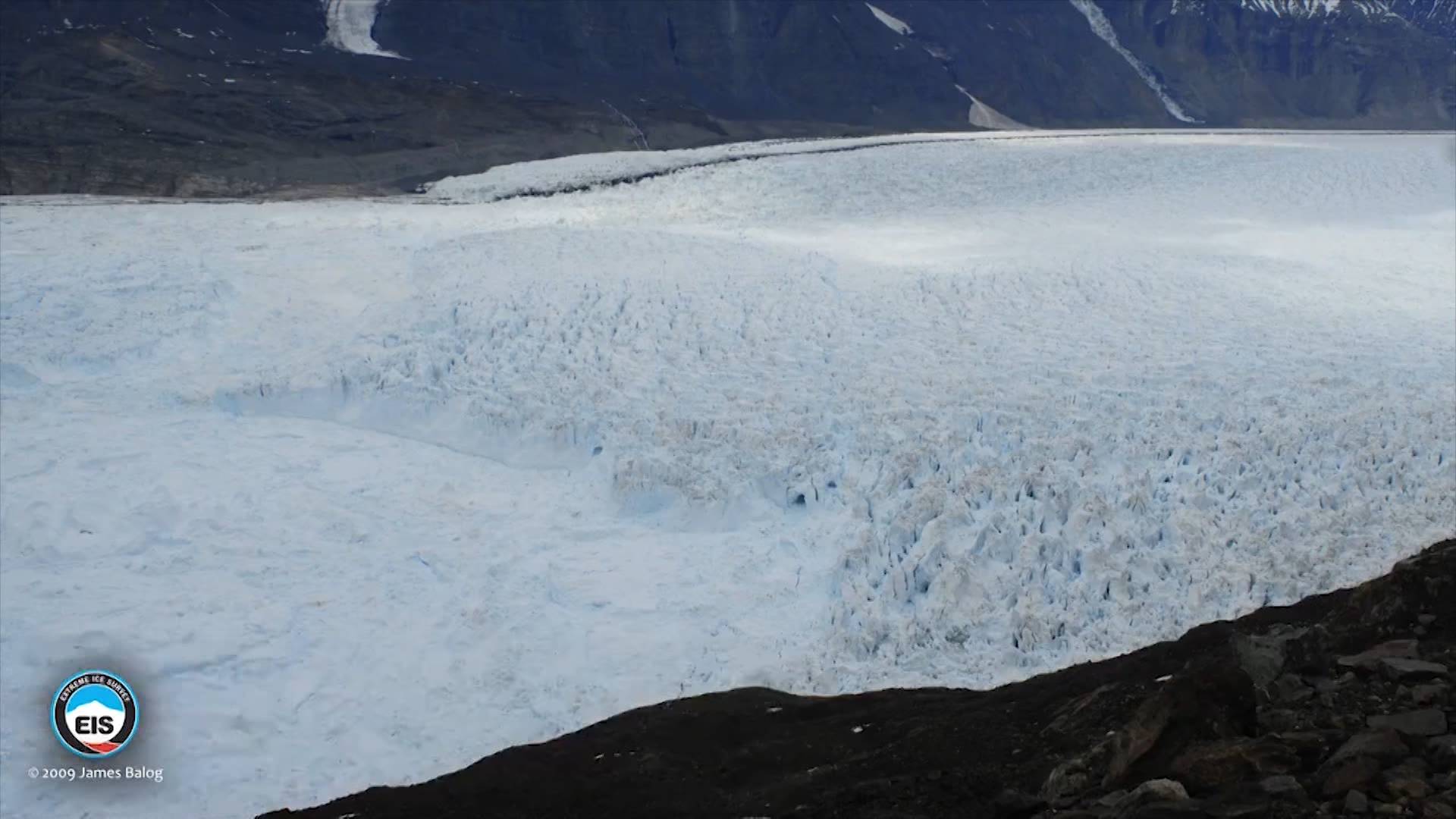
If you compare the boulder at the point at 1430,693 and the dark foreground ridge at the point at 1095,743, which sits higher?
the boulder at the point at 1430,693

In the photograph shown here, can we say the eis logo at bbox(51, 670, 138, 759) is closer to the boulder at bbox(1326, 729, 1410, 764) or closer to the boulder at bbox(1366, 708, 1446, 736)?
the boulder at bbox(1326, 729, 1410, 764)

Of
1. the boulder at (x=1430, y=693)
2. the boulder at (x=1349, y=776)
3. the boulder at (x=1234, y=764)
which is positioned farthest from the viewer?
the boulder at (x=1430, y=693)

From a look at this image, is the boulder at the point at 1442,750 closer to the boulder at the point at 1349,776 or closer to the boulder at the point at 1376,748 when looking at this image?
the boulder at the point at 1376,748

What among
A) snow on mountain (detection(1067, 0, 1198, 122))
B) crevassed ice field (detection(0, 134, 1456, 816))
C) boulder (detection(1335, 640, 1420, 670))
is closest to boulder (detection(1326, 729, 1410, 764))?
boulder (detection(1335, 640, 1420, 670))

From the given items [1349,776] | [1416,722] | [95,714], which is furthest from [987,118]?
[1349,776]

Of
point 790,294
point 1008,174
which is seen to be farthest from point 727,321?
point 1008,174

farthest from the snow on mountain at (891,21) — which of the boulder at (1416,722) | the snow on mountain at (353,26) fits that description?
the boulder at (1416,722)
